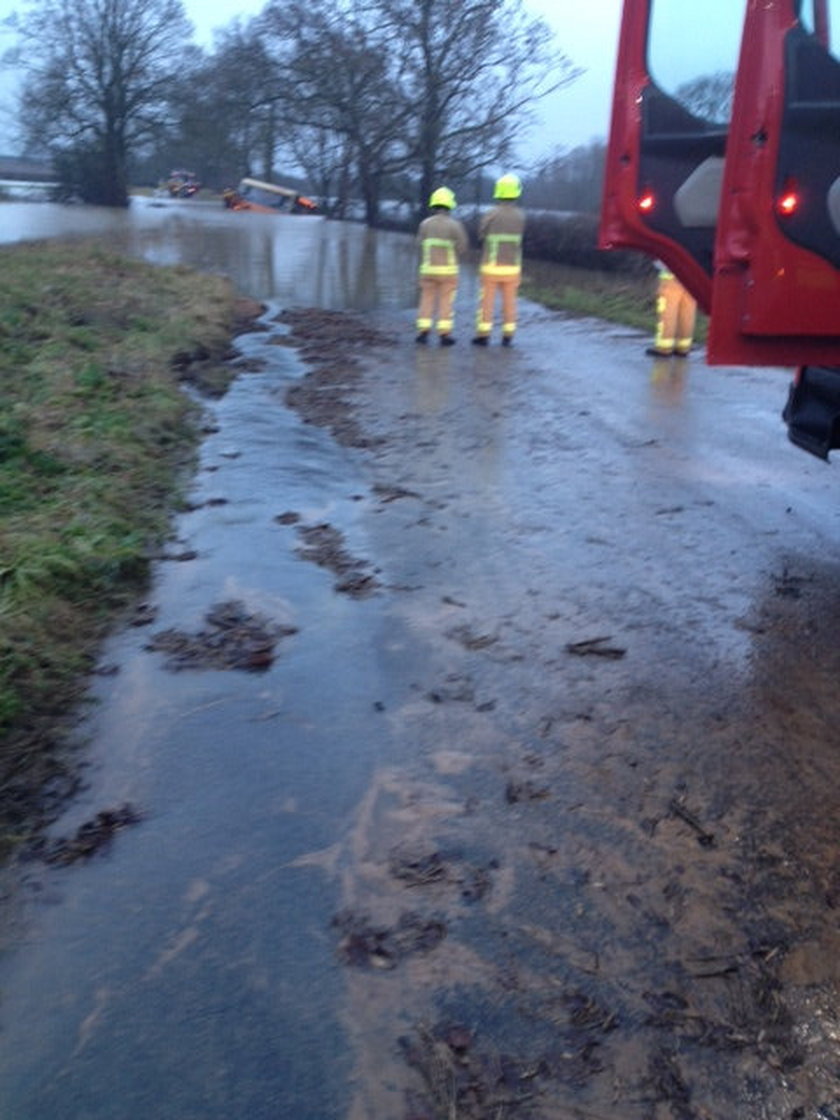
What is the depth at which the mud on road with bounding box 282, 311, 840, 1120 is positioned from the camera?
266cm

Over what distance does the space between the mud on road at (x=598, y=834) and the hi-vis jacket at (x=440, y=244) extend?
7.05m

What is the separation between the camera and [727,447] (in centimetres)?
867

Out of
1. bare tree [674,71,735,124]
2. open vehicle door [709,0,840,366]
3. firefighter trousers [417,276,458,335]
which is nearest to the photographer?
open vehicle door [709,0,840,366]

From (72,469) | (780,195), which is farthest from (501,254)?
(780,195)

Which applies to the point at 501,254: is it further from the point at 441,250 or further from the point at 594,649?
the point at 594,649

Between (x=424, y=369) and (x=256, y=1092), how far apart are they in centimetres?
988

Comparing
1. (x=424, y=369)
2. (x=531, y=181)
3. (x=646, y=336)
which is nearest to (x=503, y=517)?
(x=424, y=369)

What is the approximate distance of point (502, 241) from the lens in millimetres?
13070

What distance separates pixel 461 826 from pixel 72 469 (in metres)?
4.00

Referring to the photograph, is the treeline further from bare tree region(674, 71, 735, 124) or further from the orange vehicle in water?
bare tree region(674, 71, 735, 124)

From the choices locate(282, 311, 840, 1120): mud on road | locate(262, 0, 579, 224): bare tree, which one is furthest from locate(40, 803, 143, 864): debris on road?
locate(262, 0, 579, 224): bare tree

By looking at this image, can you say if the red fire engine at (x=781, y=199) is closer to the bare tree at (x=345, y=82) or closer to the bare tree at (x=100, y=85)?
the bare tree at (x=345, y=82)

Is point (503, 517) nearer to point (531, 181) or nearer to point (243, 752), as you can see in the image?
point (243, 752)

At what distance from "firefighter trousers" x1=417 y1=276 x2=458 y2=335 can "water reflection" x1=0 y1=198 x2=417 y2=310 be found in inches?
151
